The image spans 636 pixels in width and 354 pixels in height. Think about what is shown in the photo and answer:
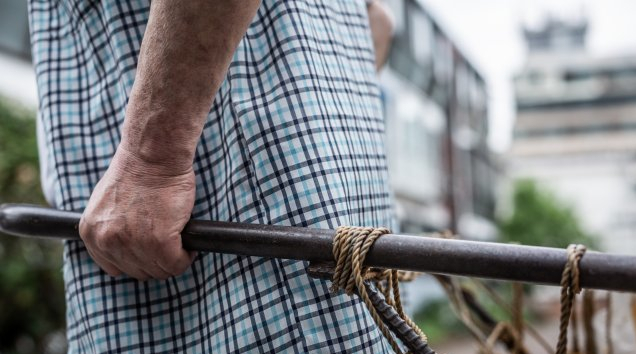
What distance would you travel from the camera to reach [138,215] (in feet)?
3.20

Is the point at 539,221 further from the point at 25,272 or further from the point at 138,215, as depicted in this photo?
the point at 138,215

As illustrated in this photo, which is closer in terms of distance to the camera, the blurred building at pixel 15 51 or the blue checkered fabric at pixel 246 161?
the blue checkered fabric at pixel 246 161

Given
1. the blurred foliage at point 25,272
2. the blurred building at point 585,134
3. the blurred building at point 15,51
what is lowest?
the blurred foliage at point 25,272

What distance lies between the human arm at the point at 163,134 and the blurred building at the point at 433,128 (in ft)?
42.9

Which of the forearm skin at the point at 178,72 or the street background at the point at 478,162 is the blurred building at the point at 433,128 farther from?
the forearm skin at the point at 178,72

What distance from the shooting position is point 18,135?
5773 mm

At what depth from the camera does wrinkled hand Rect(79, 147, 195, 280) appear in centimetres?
98

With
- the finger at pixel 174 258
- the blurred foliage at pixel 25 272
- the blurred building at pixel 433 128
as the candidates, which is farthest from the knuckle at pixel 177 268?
the blurred building at pixel 433 128

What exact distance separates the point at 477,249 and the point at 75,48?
818 millimetres

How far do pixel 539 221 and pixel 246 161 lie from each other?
29959 mm

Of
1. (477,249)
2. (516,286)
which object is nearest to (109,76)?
(477,249)

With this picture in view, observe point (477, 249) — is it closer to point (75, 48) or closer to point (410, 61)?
point (75, 48)

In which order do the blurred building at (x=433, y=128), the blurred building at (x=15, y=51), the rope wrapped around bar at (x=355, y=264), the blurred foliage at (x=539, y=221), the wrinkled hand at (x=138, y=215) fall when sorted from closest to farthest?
the rope wrapped around bar at (x=355, y=264) → the wrinkled hand at (x=138, y=215) → the blurred building at (x=15, y=51) → the blurred building at (x=433, y=128) → the blurred foliage at (x=539, y=221)

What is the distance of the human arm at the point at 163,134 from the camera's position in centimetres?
94
